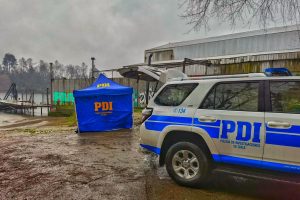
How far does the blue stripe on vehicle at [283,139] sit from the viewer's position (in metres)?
3.40

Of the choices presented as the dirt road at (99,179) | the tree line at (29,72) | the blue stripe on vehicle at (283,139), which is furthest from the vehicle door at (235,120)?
the tree line at (29,72)

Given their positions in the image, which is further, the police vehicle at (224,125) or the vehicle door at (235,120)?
the vehicle door at (235,120)

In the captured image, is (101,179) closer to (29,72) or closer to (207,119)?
(207,119)

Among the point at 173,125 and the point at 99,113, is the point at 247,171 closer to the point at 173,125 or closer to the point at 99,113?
the point at 173,125

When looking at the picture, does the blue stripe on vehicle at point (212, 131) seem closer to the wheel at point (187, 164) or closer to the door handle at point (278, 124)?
the wheel at point (187, 164)

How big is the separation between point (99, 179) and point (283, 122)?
3.27m

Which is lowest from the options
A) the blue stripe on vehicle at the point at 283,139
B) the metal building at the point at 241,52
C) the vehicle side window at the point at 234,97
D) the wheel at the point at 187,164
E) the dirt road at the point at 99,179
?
the dirt road at the point at 99,179

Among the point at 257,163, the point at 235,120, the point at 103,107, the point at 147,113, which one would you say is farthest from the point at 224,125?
the point at 103,107

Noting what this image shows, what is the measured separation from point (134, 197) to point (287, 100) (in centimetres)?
268

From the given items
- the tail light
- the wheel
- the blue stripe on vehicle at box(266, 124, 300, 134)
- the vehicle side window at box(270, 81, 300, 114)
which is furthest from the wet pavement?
the tail light

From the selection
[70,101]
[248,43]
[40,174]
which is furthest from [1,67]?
[40,174]

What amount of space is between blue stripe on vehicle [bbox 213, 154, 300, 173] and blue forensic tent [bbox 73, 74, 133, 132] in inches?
277

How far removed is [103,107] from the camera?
417 inches

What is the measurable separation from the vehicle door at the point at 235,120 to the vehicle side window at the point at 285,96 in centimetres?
18
